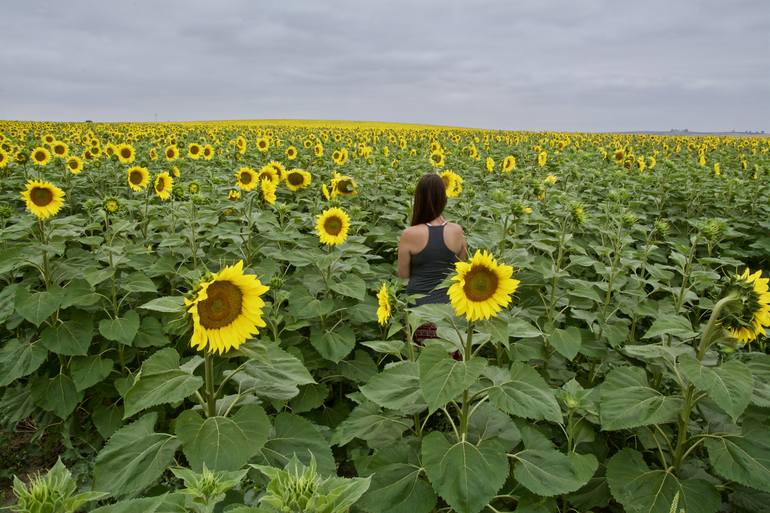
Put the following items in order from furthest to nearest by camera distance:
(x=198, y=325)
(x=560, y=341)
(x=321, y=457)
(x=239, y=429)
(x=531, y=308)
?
(x=531, y=308) → (x=560, y=341) → (x=321, y=457) → (x=239, y=429) → (x=198, y=325)

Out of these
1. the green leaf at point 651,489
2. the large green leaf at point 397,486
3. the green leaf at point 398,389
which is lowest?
the green leaf at point 651,489

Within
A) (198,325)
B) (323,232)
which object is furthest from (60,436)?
(198,325)

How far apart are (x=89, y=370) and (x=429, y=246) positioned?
8.89 feet

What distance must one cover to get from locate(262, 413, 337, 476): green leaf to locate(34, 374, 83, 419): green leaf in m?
2.05

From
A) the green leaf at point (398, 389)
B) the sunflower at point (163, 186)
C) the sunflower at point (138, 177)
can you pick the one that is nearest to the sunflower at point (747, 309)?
the green leaf at point (398, 389)

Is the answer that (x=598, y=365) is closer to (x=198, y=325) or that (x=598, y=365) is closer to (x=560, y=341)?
(x=560, y=341)

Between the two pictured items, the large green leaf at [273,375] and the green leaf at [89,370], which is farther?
the green leaf at [89,370]

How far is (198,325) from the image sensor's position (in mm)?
1857

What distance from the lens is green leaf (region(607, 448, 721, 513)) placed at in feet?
7.34

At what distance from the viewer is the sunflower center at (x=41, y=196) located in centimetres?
420

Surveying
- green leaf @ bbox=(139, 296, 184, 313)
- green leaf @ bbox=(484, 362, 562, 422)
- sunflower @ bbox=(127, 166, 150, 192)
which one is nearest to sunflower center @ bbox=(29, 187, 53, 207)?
sunflower @ bbox=(127, 166, 150, 192)

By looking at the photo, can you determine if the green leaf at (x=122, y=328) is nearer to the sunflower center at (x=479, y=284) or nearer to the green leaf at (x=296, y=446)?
the green leaf at (x=296, y=446)

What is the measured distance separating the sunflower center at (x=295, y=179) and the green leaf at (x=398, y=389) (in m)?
4.50

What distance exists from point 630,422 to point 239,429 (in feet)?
5.50
